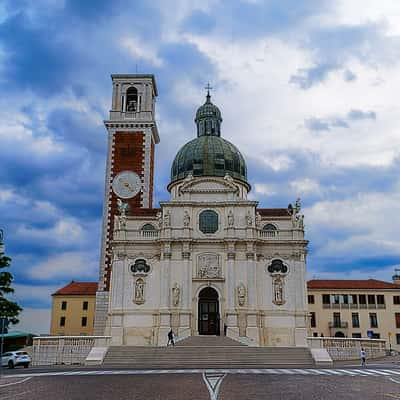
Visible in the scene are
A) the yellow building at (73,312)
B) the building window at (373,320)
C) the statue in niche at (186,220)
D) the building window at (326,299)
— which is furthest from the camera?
the yellow building at (73,312)

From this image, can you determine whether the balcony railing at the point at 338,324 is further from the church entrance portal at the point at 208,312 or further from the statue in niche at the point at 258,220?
the church entrance portal at the point at 208,312

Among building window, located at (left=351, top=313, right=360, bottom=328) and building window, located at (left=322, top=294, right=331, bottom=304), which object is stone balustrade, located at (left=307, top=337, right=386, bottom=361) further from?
building window, located at (left=322, top=294, right=331, bottom=304)

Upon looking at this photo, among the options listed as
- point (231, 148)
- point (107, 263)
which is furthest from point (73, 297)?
point (231, 148)

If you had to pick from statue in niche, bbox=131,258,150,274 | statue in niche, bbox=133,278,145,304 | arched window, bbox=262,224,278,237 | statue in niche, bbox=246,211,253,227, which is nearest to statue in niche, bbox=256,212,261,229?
arched window, bbox=262,224,278,237

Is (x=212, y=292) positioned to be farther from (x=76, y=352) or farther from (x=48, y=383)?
(x=48, y=383)

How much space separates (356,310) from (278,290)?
2494 cm

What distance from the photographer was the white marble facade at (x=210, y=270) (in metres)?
43.6

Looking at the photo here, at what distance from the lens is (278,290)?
44.9 meters

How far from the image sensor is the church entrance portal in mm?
44438

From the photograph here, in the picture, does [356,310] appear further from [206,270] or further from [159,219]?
[159,219]

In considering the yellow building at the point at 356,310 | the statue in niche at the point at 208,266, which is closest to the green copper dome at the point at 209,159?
the statue in niche at the point at 208,266

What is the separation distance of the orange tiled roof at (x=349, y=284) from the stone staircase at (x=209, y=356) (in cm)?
3376

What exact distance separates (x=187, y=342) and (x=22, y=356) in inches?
482

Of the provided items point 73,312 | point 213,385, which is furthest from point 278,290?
point 73,312
